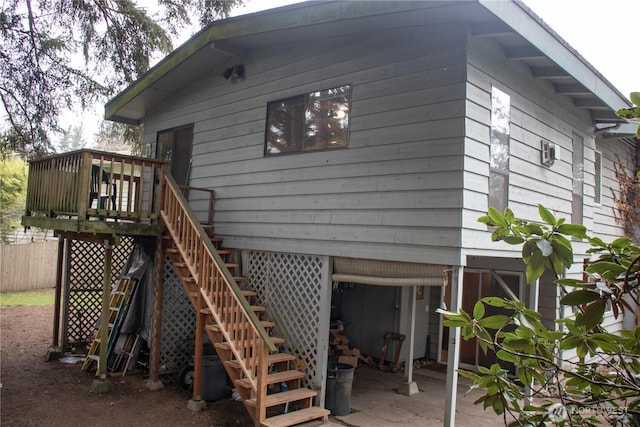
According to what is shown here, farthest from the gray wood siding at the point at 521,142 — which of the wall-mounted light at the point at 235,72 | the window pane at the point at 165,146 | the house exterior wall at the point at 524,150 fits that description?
the window pane at the point at 165,146

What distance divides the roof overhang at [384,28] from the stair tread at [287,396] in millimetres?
4667

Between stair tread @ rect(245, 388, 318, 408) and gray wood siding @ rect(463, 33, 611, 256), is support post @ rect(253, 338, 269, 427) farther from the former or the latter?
gray wood siding @ rect(463, 33, 611, 256)

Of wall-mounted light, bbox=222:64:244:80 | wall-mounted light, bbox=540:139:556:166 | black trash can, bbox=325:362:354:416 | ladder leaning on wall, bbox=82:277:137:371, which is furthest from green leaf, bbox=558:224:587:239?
ladder leaning on wall, bbox=82:277:137:371

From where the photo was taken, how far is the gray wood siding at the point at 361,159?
5.41m

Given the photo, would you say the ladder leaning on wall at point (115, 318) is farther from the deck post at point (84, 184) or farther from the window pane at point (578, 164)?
the window pane at point (578, 164)

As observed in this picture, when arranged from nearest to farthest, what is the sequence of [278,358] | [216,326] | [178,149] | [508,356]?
[508,356], [278,358], [216,326], [178,149]

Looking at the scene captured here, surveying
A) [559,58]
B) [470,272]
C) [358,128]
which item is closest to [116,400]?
[358,128]

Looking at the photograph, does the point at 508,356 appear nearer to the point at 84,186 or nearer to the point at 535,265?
the point at 535,265

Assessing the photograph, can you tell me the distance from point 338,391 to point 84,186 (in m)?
4.64

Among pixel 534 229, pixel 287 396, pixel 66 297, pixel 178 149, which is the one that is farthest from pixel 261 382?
pixel 66 297

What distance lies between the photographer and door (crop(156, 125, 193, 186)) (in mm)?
9523

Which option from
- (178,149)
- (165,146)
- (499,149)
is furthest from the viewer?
(165,146)

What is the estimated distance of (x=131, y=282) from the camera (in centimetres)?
850

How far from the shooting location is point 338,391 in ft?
20.6
